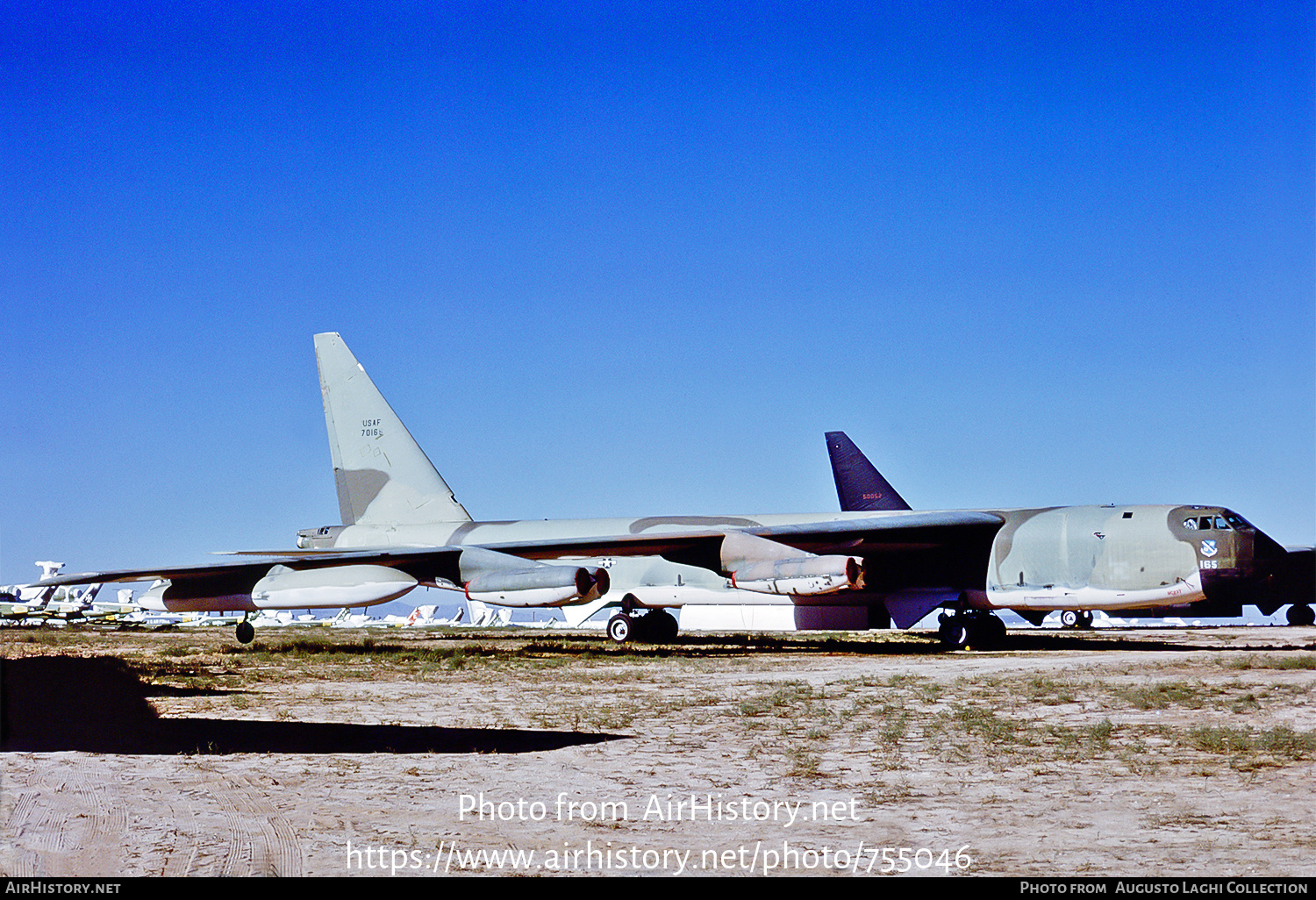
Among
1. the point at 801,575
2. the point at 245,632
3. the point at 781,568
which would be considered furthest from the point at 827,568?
the point at 245,632

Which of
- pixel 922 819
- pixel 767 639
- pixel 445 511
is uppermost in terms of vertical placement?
pixel 445 511

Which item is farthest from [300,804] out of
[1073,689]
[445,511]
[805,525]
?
[445,511]

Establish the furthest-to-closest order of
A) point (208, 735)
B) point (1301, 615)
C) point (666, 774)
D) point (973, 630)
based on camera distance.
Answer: point (1301, 615) < point (973, 630) < point (208, 735) < point (666, 774)

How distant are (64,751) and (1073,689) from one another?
10146 millimetres

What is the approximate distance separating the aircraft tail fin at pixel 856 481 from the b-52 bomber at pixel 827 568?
718 centimetres

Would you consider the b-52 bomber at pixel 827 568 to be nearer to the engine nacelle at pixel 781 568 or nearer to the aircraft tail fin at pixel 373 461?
the engine nacelle at pixel 781 568

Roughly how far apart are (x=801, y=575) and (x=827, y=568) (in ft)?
1.81

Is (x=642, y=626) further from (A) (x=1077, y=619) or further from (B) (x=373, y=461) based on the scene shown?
(A) (x=1077, y=619)

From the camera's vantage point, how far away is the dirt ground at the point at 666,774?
5.34 m

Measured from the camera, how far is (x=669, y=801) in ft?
21.9

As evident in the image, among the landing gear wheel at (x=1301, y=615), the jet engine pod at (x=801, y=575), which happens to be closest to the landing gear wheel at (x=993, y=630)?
the jet engine pod at (x=801, y=575)

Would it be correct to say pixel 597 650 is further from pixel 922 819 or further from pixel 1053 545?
pixel 922 819

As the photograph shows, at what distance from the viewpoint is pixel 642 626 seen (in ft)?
82.3

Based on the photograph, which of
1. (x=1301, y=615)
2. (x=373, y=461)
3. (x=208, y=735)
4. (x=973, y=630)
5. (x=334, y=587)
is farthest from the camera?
(x=373, y=461)
